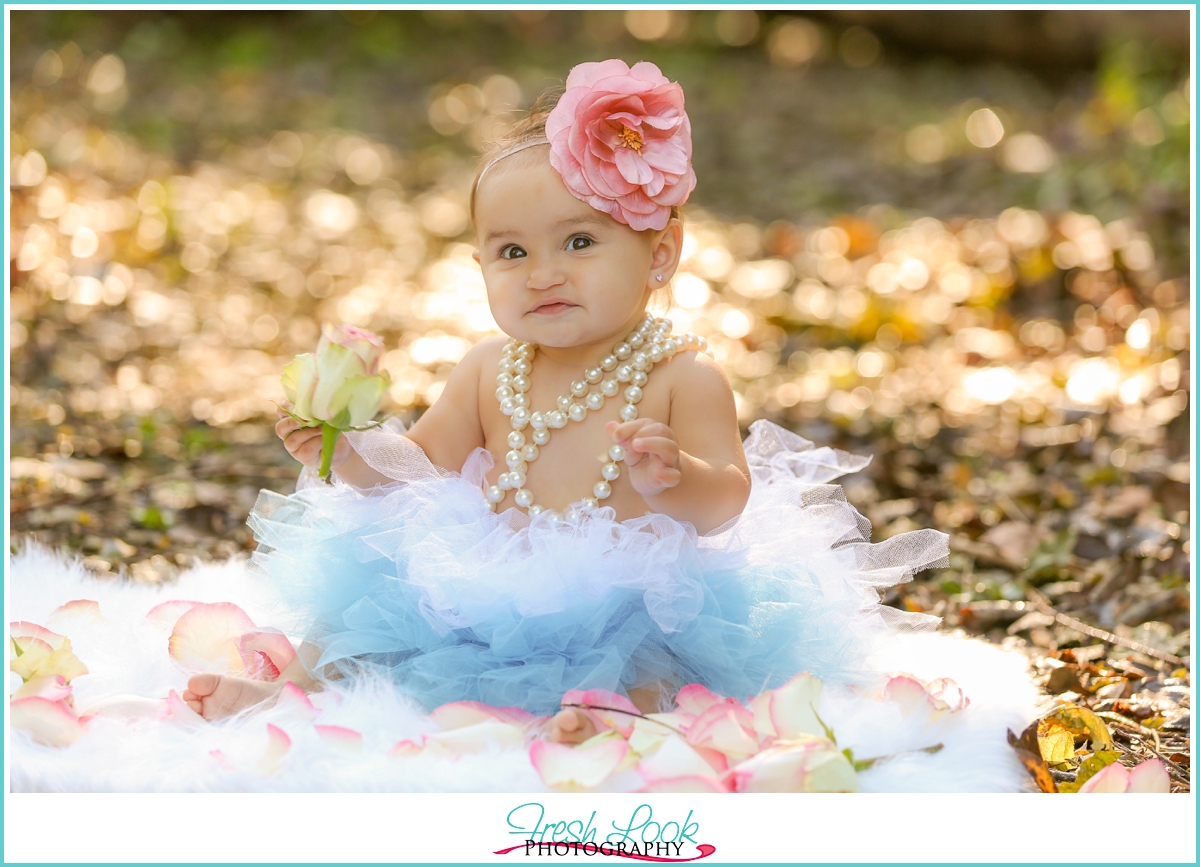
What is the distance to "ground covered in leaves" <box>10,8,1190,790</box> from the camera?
2.68 m

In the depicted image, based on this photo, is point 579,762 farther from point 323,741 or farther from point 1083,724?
point 1083,724

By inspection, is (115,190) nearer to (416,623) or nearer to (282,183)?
(282,183)

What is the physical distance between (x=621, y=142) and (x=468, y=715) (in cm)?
96

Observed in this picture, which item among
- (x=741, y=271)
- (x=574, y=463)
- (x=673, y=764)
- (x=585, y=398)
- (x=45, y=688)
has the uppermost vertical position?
(x=741, y=271)

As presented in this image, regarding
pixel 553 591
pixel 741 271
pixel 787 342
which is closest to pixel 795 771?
pixel 553 591

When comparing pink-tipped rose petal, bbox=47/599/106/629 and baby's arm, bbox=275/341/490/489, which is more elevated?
baby's arm, bbox=275/341/490/489

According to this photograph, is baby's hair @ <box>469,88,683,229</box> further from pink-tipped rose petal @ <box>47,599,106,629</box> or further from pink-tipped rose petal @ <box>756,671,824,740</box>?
pink-tipped rose petal @ <box>47,599,106,629</box>

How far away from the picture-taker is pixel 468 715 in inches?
67.6

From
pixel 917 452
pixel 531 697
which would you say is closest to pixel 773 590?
pixel 531 697

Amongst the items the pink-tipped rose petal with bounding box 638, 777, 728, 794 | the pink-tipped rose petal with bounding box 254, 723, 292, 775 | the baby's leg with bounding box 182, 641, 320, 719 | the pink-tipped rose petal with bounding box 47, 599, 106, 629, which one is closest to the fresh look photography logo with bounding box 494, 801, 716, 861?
the pink-tipped rose petal with bounding box 638, 777, 728, 794

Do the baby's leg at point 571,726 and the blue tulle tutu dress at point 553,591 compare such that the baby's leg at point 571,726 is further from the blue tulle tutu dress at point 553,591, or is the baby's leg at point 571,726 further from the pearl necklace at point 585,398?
the pearl necklace at point 585,398

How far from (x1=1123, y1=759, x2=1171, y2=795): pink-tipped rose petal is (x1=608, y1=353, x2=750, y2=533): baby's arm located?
0.71 meters

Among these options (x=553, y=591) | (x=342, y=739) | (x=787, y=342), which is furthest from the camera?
(x=787, y=342)

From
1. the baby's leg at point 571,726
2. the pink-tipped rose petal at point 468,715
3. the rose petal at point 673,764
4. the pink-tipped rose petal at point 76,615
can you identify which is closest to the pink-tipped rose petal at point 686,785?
the rose petal at point 673,764
